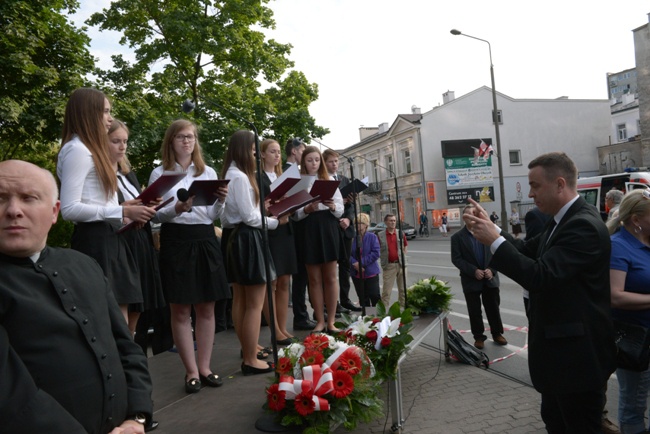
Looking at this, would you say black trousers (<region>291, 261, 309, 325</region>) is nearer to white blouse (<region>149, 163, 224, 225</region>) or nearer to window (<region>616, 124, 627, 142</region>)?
white blouse (<region>149, 163, 224, 225</region>)

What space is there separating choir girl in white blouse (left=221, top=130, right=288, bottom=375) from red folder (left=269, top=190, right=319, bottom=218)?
81mm

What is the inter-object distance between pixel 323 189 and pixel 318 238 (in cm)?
103

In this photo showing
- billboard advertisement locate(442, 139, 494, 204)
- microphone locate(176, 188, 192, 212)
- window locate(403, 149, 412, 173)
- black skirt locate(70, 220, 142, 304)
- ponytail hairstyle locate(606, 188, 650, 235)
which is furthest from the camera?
window locate(403, 149, 412, 173)

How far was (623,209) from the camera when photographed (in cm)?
363

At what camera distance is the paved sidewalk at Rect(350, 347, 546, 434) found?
3947mm

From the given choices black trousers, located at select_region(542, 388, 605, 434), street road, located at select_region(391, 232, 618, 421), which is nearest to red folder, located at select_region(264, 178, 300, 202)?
black trousers, located at select_region(542, 388, 605, 434)

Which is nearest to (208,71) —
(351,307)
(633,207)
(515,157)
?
(351,307)

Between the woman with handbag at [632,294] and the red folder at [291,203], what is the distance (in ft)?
7.44

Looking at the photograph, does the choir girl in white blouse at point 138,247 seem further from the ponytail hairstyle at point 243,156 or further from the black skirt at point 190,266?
the ponytail hairstyle at point 243,156

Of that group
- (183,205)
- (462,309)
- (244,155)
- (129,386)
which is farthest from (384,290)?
(129,386)

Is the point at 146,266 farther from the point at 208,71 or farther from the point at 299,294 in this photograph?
the point at 208,71

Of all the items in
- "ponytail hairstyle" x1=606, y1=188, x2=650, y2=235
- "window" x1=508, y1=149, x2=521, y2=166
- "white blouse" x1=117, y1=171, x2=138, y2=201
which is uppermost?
"window" x1=508, y1=149, x2=521, y2=166

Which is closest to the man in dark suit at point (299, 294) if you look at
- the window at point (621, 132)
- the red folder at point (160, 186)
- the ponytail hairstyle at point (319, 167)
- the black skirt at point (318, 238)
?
the ponytail hairstyle at point (319, 167)

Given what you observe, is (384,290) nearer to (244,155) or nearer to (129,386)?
(244,155)
